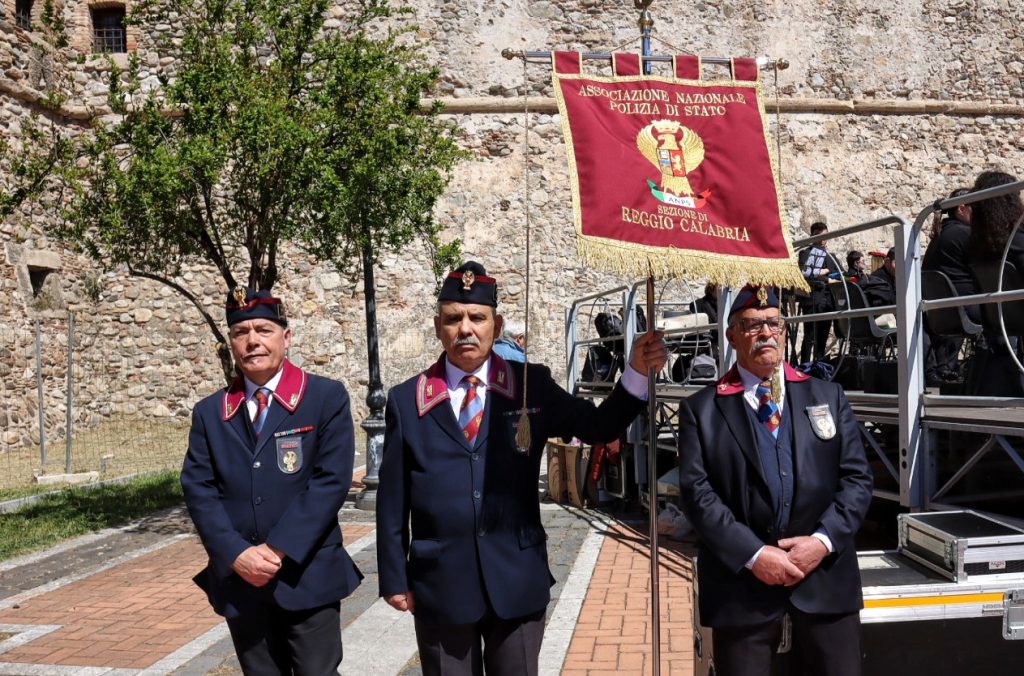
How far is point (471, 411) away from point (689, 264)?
0.89 meters

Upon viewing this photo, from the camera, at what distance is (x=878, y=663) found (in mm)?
3150

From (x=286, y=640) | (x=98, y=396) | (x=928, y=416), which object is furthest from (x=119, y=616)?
(x=98, y=396)

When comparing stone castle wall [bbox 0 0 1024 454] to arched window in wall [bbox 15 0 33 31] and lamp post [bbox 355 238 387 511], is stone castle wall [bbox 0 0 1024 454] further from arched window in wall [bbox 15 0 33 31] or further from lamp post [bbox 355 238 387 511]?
lamp post [bbox 355 238 387 511]

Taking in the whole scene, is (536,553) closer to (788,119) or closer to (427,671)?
(427,671)

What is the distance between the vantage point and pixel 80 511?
30.6 feet

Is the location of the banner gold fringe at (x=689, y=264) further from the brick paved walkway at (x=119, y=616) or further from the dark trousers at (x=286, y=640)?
the brick paved walkway at (x=119, y=616)

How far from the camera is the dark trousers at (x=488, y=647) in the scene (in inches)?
113

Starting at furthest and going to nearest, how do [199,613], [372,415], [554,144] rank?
1. [554,144]
2. [372,415]
3. [199,613]

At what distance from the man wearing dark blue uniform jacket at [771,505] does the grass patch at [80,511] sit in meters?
6.59

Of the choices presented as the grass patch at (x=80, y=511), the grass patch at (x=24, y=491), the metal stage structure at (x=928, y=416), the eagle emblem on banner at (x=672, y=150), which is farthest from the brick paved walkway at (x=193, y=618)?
the grass patch at (x=24, y=491)

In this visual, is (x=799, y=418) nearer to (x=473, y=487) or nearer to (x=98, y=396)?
(x=473, y=487)

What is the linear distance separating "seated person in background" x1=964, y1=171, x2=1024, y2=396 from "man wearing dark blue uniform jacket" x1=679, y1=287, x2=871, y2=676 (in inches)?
79.3

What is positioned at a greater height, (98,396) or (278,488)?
(278,488)

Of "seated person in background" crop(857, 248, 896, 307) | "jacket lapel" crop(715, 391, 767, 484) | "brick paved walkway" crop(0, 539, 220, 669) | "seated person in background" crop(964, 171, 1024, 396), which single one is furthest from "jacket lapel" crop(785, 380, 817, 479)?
"seated person in background" crop(857, 248, 896, 307)
